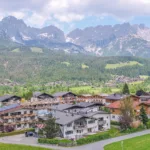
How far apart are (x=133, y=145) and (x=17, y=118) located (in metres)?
30.9

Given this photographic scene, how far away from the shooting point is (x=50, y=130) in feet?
201

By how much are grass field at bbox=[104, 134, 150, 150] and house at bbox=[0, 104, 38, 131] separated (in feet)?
82.7

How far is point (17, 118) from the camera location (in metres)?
75.1

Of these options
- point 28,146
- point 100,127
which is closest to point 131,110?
point 100,127

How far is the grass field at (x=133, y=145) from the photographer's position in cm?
5462

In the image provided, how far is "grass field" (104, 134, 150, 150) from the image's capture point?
179 feet

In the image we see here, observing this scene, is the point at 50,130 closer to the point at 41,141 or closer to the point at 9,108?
the point at 41,141

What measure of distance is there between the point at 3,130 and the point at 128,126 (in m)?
28.6

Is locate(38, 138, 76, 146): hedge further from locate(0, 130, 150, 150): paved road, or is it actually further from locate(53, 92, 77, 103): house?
locate(53, 92, 77, 103): house

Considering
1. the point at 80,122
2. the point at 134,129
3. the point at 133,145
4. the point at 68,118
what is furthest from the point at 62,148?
the point at 134,129

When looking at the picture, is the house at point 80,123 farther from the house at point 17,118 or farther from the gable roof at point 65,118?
the house at point 17,118

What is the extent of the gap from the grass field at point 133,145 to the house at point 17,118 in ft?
82.7

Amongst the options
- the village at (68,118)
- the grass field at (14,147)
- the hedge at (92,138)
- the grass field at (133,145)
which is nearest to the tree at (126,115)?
the village at (68,118)

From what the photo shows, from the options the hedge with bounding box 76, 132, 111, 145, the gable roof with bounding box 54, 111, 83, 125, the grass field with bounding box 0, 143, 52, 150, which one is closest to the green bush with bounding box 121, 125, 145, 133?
the hedge with bounding box 76, 132, 111, 145
